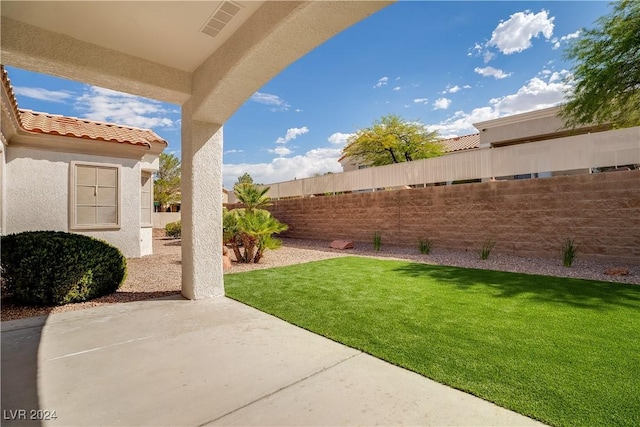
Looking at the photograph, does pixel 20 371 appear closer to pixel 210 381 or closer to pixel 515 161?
pixel 210 381

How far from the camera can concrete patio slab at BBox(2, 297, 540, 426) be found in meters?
2.15

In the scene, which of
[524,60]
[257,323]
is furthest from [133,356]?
[524,60]

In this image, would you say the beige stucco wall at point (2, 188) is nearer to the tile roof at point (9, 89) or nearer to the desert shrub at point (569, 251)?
the tile roof at point (9, 89)

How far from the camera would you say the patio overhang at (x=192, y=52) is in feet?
11.3

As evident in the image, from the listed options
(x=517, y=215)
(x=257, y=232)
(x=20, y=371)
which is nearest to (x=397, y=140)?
(x=517, y=215)

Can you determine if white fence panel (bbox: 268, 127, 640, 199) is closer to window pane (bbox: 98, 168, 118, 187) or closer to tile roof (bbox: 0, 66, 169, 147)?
tile roof (bbox: 0, 66, 169, 147)

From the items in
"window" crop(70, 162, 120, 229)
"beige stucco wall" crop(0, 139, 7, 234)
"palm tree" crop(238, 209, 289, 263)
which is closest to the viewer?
"beige stucco wall" crop(0, 139, 7, 234)

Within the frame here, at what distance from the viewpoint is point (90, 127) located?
9508mm

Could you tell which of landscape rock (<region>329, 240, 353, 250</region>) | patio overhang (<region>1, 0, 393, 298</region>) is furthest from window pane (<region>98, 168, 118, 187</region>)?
landscape rock (<region>329, 240, 353, 250</region>)

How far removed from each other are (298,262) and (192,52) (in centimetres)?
657

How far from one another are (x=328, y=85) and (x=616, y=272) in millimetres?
12833

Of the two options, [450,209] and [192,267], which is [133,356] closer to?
[192,267]

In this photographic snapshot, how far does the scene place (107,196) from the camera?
9.14 m

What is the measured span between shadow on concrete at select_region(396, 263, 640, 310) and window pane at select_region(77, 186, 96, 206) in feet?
30.6
